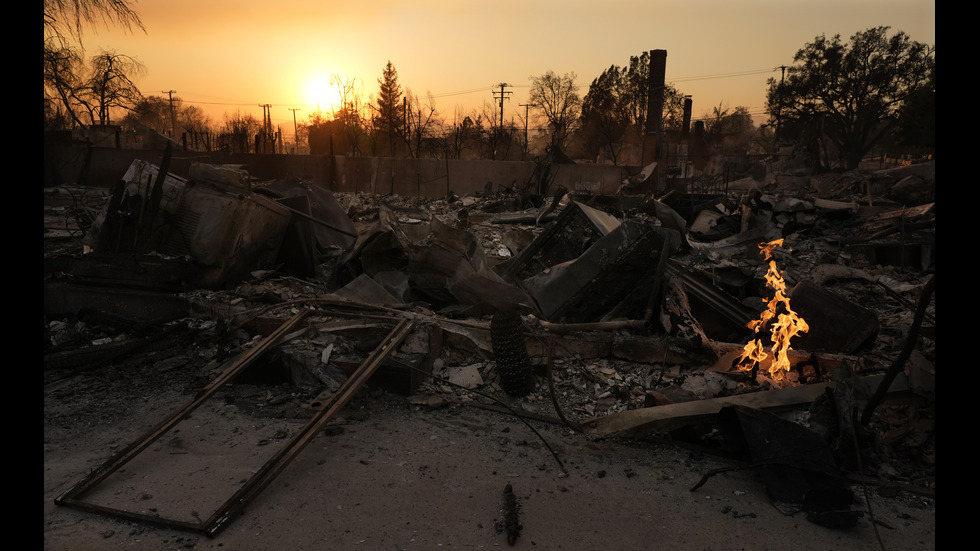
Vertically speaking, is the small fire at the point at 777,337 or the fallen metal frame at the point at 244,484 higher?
the small fire at the point at 777,337

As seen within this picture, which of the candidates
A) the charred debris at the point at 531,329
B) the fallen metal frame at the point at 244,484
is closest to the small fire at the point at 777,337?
the charred debris at the point at 531,329

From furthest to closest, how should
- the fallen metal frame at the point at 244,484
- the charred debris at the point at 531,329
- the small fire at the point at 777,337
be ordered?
1. the small fire at the point at 777,337
2. the charred debris at the point at 531,329
3. the fallen metal frame at the point at 244,484

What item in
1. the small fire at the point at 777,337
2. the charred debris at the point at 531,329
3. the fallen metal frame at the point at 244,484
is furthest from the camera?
the small fire at the point at 777,337

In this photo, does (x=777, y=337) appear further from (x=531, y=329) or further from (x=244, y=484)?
(x=244, y=484)

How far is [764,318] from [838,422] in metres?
1.46

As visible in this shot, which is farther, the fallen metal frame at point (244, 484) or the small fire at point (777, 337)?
the small fire at point (777, 337)

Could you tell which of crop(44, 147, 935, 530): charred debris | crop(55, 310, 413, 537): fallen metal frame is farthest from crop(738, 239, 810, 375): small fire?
crop(55, 310, 413, 537): fallen metal frame

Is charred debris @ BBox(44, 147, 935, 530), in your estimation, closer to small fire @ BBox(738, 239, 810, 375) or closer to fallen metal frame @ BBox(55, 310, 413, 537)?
small fire @ BBox(738, 239, 810, 375)

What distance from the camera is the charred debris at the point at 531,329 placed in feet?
11.8

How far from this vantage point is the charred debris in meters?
3.59

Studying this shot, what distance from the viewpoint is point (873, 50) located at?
27438 millimetres

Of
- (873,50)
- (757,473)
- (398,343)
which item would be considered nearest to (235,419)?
(398,343)

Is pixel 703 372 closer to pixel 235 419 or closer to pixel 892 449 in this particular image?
pixel 892 449

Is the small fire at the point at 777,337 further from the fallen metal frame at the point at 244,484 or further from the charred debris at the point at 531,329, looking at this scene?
the fallen metal frame at the point at 244,484
